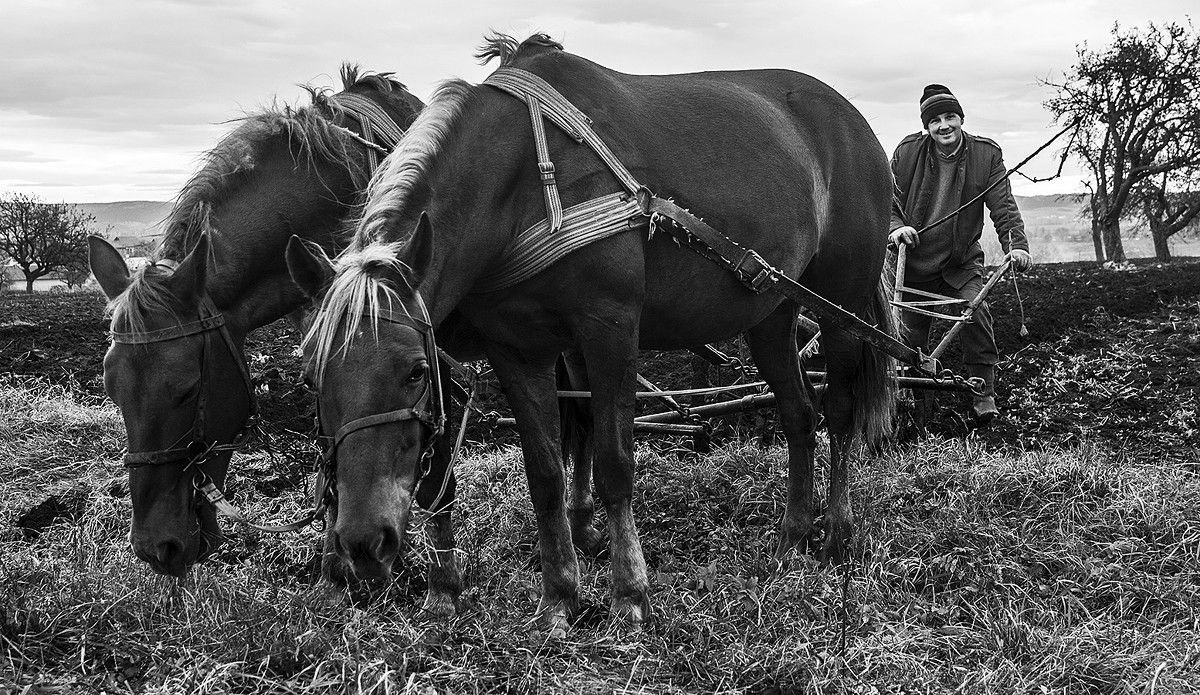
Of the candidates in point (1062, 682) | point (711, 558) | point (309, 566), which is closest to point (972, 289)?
point (711, 558)

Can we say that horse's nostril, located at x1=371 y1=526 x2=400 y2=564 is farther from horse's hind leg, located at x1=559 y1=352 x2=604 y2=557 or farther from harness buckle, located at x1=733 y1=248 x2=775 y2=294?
horse's hind leg, located at x1=559 y1=352 x2=604 y2=557

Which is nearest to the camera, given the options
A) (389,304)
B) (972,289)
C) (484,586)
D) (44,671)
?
(389,304)

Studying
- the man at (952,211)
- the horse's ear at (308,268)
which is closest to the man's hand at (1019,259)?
the man at (952,211)

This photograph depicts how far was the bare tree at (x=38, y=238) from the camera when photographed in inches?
1644

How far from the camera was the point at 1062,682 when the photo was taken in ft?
10.1

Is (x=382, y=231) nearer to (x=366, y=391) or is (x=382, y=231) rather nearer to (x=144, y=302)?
(x=366, y=391)

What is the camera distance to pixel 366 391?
2.63m

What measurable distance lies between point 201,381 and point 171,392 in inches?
4.4

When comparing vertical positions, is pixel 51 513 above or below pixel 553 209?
below

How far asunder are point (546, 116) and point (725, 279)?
0.95 metres

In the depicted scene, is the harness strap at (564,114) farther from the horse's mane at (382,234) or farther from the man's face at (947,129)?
the man's face at (947,129)

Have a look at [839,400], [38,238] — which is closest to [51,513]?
[839,400]

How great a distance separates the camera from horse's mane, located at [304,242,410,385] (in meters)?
2.61

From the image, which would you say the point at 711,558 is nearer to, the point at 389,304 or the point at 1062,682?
the point at 1062,682
